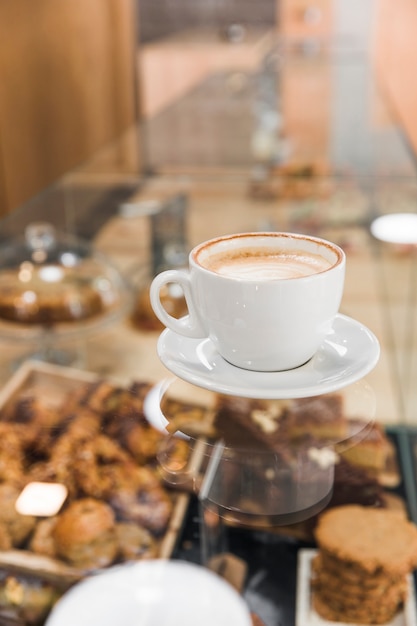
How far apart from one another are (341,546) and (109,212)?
1.17 m

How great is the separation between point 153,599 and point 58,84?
2.50 meters

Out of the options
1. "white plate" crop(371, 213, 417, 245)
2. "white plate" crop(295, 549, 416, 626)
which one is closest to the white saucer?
"white plate" crop(295, 549, 416, 626)

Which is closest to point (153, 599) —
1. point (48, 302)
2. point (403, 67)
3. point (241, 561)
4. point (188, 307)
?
point (241, 561)

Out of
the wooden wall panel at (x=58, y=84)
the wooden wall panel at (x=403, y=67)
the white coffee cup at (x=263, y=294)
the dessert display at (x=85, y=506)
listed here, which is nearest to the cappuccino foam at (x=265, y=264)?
the white coffee cup at (x=263, y=294)

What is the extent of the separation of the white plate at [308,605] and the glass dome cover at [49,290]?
0.84 metres

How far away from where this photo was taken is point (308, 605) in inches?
16.9

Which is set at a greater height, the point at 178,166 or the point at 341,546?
the point at 341,546

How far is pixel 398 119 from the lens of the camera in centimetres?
144

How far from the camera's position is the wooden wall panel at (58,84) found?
2199 mm

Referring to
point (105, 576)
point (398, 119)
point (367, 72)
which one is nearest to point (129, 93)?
point (367, 72)

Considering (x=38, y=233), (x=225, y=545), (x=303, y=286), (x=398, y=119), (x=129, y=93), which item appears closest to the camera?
(x=303, y=286)

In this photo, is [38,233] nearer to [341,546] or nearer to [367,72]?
[341,546]

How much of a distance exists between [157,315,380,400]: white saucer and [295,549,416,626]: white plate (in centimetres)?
13

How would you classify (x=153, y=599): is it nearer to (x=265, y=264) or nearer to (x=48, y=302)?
(x=265, y=264)
